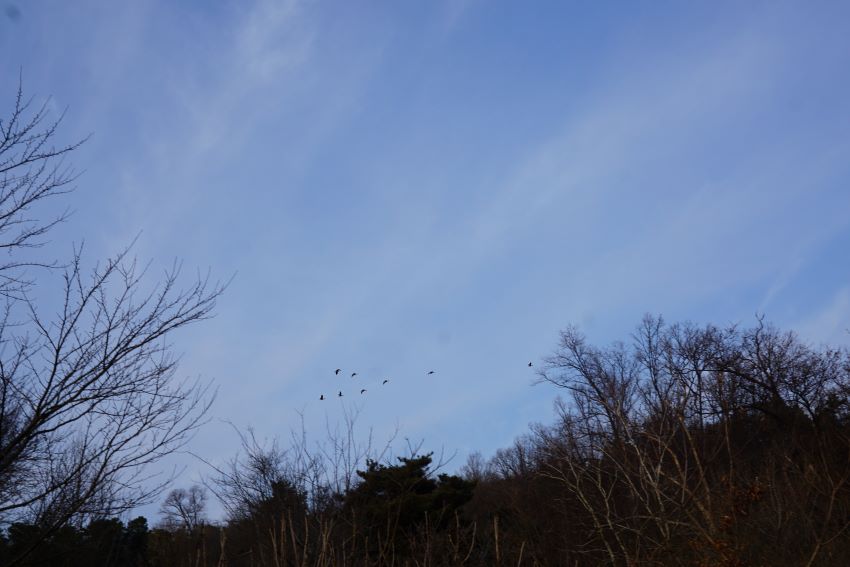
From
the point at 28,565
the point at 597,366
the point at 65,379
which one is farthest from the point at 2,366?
the point at 597,366

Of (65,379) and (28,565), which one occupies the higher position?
(65,379)

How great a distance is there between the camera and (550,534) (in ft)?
51.6

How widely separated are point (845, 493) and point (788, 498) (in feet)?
5.61

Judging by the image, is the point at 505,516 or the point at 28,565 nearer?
the point at 28,565

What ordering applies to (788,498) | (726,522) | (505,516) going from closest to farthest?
1. (726,522)
2. (788,498)
3. (505,516)

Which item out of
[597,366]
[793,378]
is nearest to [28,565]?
[793,378]

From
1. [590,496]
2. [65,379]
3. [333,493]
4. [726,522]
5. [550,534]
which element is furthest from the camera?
[550,534]

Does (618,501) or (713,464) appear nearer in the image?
(713,464)

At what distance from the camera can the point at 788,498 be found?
30.3ft

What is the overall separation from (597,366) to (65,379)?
99.7 feet

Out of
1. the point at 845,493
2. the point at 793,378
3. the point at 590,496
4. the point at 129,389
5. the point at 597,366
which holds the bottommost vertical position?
the point at 845,493

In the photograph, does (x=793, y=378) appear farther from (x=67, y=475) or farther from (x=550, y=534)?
(x=67, y=475)

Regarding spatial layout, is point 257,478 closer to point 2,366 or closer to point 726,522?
point 2,366

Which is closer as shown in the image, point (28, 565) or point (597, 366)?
point (28, 565)
